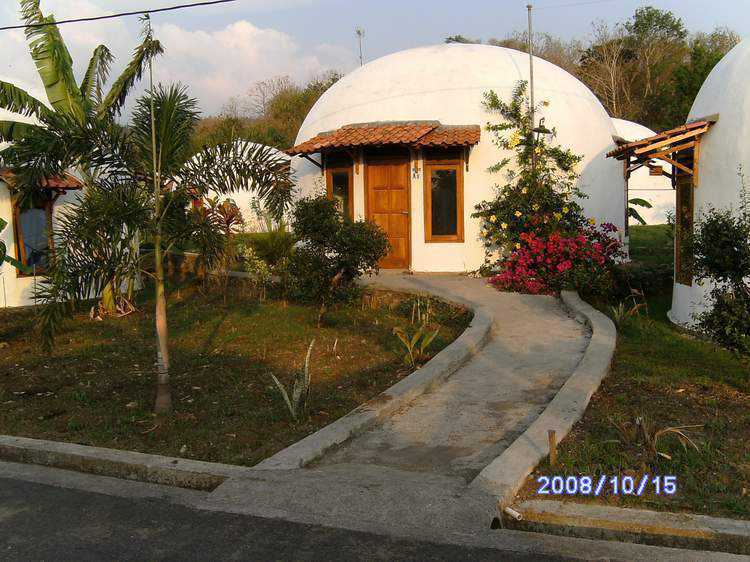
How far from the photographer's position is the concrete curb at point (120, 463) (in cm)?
524

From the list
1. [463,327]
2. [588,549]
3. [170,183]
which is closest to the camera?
[588,549]

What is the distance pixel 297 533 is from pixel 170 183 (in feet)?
14.9

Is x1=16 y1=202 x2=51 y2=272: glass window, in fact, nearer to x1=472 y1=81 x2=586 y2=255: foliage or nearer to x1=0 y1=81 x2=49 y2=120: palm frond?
x1=0 y1=81 x2=49 y2=120: palm frond

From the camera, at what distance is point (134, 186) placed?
24.0ft

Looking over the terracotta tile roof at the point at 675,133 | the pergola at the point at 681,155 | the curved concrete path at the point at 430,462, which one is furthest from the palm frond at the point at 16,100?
the pergola at the point at 681,155

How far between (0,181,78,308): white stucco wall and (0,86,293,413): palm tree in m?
6.62

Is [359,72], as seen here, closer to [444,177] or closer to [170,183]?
[444,177]

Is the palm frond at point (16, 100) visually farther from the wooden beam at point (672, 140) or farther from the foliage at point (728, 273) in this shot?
the foliage at point (728, 273)

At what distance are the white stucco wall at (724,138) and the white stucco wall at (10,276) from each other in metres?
10.7

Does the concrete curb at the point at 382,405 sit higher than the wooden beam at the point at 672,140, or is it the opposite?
the wooden beam at the point at 672,140

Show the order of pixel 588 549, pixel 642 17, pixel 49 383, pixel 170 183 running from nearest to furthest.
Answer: pixel 588 549 < pixel 170 183 < pixel 49 383 < pixel 642 17

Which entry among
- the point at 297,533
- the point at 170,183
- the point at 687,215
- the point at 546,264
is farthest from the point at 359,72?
the point at 297,533

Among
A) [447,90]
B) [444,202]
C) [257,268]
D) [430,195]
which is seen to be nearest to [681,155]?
[444,202]

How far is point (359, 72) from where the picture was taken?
679 inches
